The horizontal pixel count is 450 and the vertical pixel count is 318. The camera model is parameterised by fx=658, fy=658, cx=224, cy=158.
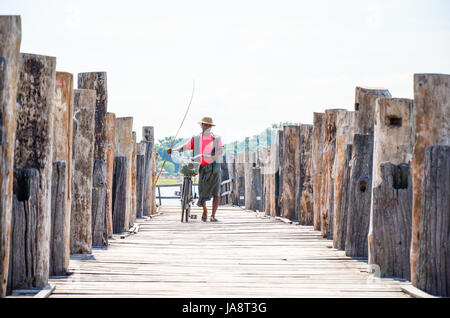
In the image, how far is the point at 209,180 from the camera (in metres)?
12.1

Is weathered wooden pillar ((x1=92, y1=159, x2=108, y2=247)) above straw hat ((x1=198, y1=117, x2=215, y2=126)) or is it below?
below

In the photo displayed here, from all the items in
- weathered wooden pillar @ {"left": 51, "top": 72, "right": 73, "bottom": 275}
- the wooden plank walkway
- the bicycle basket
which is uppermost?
weathered wooden pillar @ {"left": 51, "top": 72, "right": 73, "bottom": 275}

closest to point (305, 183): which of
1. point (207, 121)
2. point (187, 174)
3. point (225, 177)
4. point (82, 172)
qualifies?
point (207, 121)

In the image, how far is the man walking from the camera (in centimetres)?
1180

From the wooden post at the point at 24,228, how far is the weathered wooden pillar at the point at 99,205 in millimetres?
2901

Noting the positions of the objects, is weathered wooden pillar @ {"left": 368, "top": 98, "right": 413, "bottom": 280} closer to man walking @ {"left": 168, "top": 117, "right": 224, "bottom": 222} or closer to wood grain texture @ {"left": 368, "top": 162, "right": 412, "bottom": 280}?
wood grain texture @ {"left": 368, "top": 162, "right": 412, "bottom": 280}

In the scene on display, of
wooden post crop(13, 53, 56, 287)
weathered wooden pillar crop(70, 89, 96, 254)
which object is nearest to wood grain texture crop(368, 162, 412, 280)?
wooden post crop(13, 53, 56, 287)

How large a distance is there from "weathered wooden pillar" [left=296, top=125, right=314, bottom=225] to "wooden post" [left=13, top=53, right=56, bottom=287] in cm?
639

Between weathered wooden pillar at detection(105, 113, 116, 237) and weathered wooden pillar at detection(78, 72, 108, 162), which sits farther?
weathered wooden pillar at detection(105, 113, 116, 237)

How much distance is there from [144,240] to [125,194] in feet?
2.85

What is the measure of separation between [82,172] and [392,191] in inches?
132

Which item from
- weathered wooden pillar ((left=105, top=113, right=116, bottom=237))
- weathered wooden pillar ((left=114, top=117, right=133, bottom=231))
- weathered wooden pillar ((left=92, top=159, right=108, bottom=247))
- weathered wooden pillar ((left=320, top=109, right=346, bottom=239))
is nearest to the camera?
weathered wooden pillar ((left=92, top=159, right=108, bottom=247))

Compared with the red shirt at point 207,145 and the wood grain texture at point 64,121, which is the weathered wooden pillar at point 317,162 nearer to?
the red shirt at point 207,145

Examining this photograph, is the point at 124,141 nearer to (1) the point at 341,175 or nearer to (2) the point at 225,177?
(1) the point at 341,175
